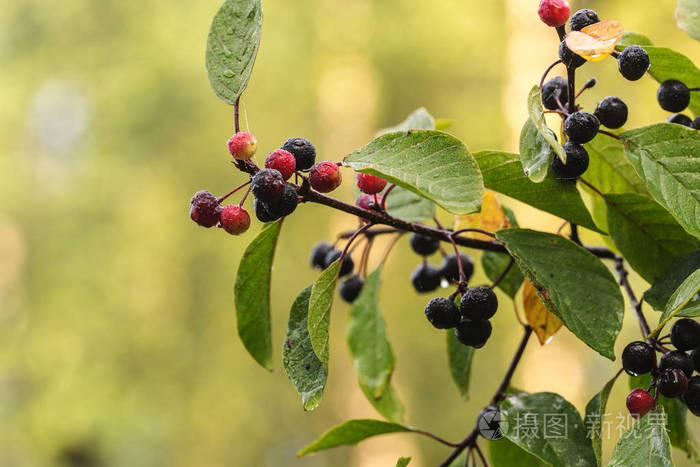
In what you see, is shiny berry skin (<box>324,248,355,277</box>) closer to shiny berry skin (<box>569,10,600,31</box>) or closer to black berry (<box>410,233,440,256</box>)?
black berry (<box>410,233,440,256</box>)

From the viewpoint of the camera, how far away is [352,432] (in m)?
0.62

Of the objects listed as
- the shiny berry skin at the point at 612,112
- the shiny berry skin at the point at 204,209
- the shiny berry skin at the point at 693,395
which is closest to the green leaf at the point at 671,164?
the shiny berry skin at the point at 612,112

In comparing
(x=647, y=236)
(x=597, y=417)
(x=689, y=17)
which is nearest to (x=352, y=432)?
(x=597, y=417)

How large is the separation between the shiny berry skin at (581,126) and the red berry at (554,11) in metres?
0.07

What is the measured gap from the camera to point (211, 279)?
4.49 m

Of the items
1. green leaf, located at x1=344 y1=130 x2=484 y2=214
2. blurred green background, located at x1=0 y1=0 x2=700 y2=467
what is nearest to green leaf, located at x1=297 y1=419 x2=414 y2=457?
green leaf, located at x1=344 y1=130 x2=484 y2=214

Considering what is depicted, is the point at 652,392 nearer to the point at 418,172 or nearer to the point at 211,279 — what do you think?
the point at 418,172

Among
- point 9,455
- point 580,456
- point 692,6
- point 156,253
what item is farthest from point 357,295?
point 9,455

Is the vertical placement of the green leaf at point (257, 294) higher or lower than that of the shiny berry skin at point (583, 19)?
lower

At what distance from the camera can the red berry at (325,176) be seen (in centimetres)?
45

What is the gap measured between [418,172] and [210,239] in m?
4.16

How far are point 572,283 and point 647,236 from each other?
110 millimetres

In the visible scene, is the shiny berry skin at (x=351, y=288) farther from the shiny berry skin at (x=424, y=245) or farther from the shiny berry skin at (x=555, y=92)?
the shiny berry skin at (x=555, y=92)

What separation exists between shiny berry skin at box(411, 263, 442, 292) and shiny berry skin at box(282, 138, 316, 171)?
24cm
